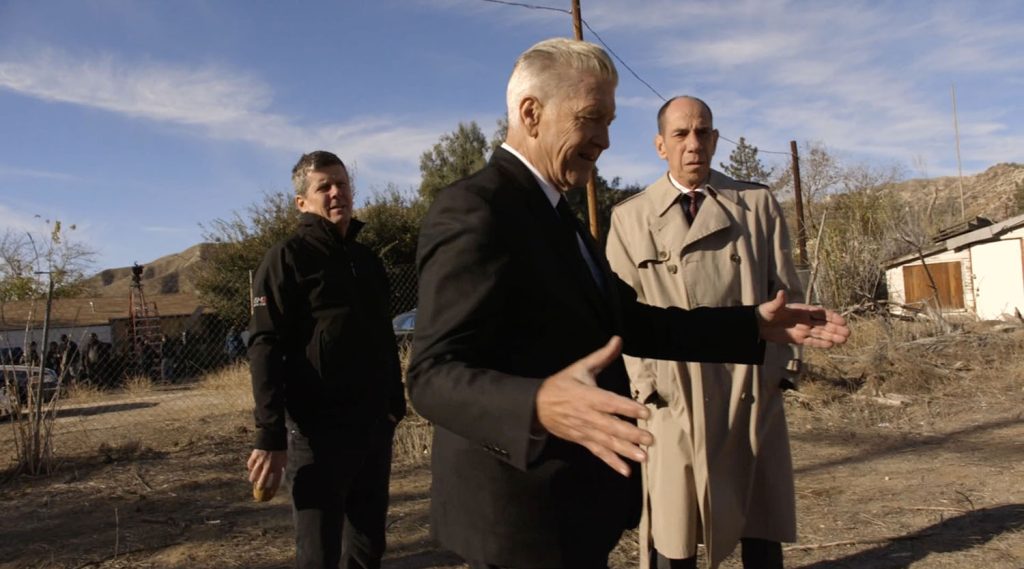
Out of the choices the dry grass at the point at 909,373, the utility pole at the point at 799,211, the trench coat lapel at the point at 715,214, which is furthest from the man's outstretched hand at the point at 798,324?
the utility pole at the point at 799,211

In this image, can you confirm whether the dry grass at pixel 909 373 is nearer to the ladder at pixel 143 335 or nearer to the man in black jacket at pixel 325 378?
the man in black jacket at pixel 325 378

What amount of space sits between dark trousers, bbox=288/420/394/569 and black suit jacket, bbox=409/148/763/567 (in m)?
1.40

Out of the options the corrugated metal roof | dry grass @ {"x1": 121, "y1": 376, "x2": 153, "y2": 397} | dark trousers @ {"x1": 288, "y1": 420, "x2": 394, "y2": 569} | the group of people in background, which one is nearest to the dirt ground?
dark trousers @ {"x1": 288, "y1": 420, "x2": 394, "y2": 569}

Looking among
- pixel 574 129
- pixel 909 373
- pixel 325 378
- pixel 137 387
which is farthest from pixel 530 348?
pixel 137 387

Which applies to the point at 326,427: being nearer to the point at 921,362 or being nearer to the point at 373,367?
the point at 373,367

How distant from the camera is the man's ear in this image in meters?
1.74

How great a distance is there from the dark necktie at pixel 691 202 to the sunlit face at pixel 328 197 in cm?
135

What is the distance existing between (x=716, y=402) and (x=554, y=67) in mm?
1891

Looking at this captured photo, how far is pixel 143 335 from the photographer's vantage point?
23.1 metres

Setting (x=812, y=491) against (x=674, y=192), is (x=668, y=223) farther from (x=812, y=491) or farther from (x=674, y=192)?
(x=812, y=491)

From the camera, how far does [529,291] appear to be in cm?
156

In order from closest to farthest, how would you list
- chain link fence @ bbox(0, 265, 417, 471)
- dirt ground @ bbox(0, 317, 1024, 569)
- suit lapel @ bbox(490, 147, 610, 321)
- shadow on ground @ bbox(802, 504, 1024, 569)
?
1. suit lapel @ bbox(490, 147, 610, 321)
2. shadow on ground @ bbox(802, 504, 1024, 569)
3. dirt ground @ bbox(0, 317, 1024, 569)
4. chain link fence @ bbox(0, 265, 417, 471)

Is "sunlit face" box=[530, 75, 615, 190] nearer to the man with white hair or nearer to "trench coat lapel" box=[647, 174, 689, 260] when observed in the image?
the man with white hair

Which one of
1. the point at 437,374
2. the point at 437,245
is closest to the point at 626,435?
the point at 437,374
